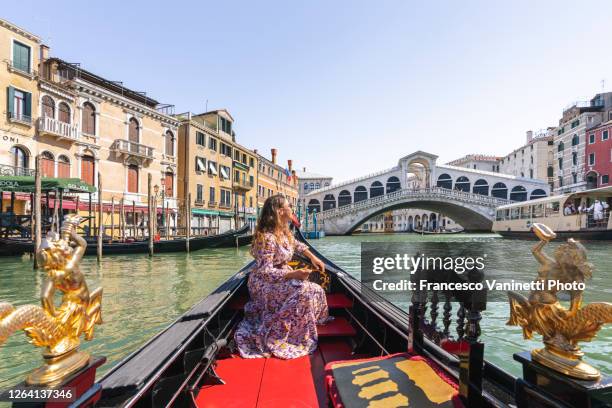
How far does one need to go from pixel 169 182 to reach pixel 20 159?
553cm

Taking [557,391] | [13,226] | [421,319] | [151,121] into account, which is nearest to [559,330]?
[557,391]

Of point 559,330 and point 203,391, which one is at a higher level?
point 559,330

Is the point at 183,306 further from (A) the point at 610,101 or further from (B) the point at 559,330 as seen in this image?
(A) the point at 610,101

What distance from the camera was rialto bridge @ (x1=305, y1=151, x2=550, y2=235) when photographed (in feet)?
68.0

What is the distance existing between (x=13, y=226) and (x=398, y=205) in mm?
19313

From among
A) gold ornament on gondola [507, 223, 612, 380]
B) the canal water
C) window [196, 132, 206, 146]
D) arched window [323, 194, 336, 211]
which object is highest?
window [196, 132, 206, 146]

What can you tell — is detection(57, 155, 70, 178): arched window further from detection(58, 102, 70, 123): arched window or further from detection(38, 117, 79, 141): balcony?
detection(58, 102, 70, 123): arched window

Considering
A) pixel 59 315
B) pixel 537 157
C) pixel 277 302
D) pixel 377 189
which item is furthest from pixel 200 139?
pixel 537 157

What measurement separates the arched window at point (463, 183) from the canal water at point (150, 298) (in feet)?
61.6

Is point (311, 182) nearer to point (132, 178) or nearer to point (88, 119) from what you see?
point (132, 178)

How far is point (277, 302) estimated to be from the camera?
171 cm

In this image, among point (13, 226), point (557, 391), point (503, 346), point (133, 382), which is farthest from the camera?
point (13, 226)

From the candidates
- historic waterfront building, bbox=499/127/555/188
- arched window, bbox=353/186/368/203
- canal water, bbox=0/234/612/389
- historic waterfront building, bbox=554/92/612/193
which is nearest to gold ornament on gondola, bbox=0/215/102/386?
canal water, bbox=0/234/612/389

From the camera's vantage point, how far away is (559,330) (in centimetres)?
68
